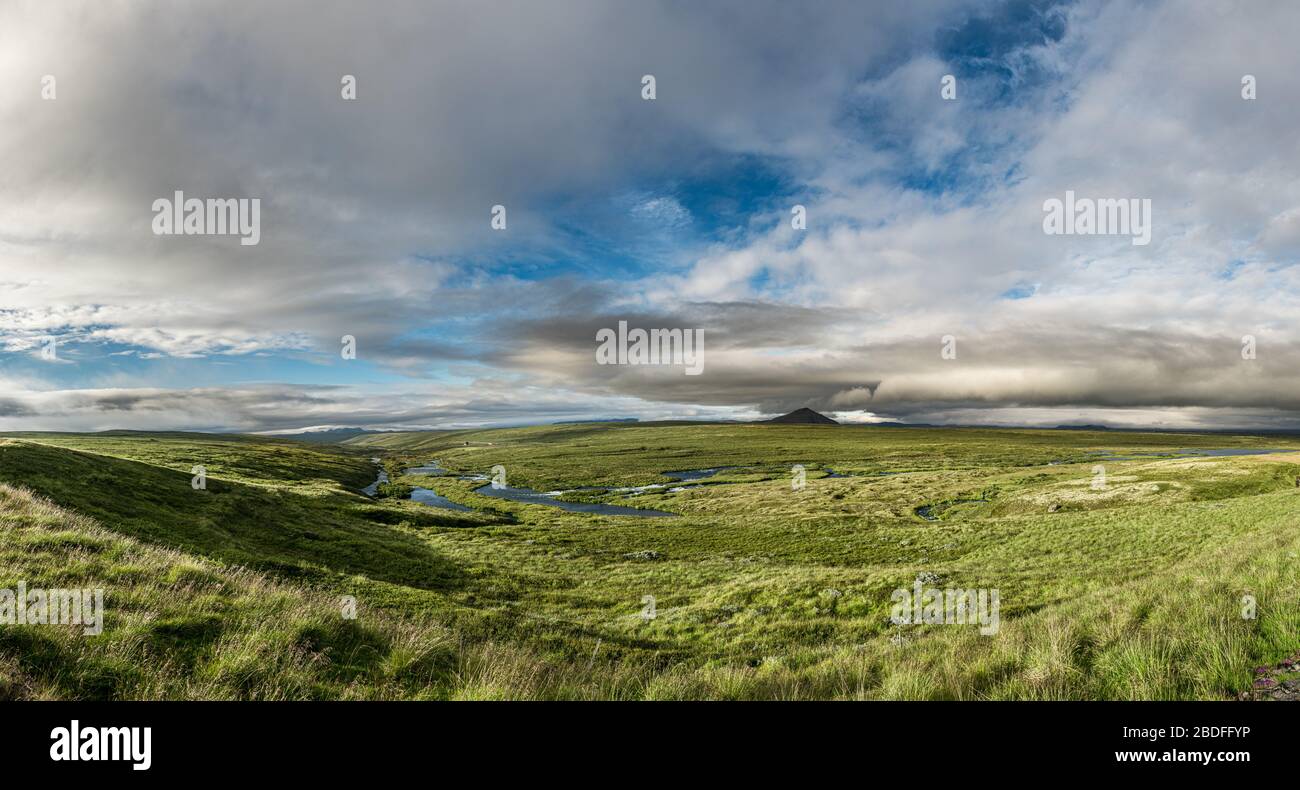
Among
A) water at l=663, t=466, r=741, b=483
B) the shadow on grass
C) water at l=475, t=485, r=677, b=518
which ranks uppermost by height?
the shadow on grass

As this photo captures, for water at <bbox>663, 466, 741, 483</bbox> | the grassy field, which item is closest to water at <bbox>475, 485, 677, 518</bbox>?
the grassy field

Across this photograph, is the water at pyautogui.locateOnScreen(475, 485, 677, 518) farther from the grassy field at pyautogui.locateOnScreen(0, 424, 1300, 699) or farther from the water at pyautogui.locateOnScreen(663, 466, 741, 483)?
the water at pyautogui.locateOnScreen(663, 466, 741, 483)

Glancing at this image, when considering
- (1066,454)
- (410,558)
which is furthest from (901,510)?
(1066,454)

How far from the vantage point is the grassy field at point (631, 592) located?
7.17m

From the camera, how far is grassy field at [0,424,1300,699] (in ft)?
23.5

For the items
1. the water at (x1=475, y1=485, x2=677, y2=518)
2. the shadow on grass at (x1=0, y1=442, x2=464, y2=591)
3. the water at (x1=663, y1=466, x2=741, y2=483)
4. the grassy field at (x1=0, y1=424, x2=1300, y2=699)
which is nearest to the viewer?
the grassy field at (x1=0, y1=424, x2=1300, y2=699)

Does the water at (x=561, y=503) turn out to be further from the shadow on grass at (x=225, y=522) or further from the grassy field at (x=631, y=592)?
the shadow on grass at (x=225, y=522)

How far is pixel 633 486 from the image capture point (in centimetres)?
11306

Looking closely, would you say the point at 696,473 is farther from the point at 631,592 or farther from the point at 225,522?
the point at 225,522

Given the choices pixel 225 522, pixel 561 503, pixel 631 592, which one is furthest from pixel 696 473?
pixel 225 522
